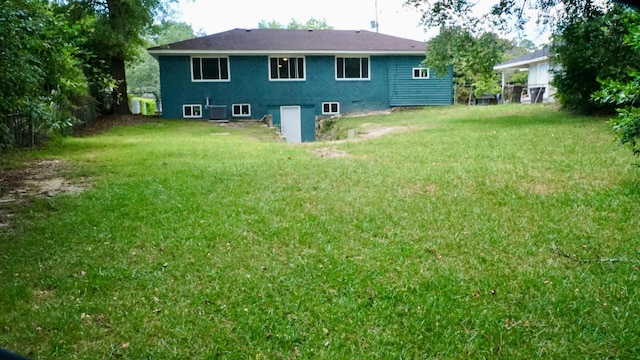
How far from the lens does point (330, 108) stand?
922 inches

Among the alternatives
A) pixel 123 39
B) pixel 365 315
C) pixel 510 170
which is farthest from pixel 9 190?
pixel 123 39

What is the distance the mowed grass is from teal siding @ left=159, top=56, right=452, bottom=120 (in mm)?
15590

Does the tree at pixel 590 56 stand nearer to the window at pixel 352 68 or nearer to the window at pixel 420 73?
the window at pixel 420 73

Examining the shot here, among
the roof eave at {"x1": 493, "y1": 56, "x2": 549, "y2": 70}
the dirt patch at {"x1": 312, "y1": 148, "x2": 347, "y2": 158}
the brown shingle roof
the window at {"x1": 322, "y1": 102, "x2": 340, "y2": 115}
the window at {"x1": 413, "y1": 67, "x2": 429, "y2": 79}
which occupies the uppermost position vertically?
the brown shingle roof

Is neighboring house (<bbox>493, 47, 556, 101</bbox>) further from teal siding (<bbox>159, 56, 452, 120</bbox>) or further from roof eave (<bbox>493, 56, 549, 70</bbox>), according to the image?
teal siding (<bbox>159, 56, 452, 120</bbox>)

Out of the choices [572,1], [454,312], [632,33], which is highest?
[572,1]

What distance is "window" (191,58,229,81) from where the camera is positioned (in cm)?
2200

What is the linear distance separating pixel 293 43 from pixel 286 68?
1309mm

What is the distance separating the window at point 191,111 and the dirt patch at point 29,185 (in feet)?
45.0

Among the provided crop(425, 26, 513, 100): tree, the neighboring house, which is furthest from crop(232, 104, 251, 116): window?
the neighboring house

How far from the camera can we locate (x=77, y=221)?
4914mm

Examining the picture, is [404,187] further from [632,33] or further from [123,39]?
[123,39]

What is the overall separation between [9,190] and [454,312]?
638 cm

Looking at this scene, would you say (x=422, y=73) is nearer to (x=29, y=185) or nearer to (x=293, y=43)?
(x=293, y=43)
